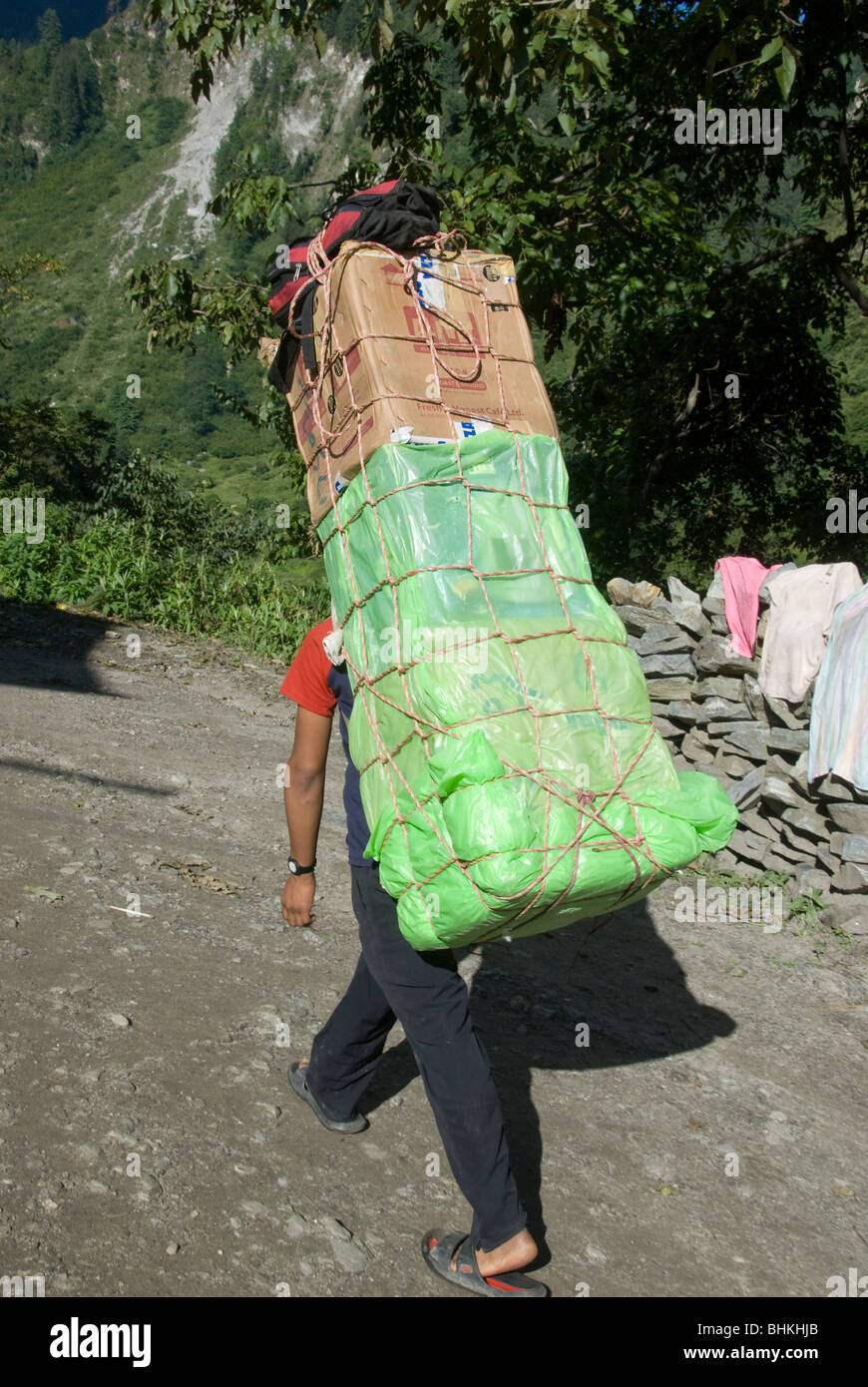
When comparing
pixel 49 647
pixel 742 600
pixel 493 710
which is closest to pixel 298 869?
pixel 493 710

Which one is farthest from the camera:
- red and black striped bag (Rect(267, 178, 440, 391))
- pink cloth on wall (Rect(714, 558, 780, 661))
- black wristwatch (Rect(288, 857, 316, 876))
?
pink cloth on wall (Rect(714, 558, 780, 661))

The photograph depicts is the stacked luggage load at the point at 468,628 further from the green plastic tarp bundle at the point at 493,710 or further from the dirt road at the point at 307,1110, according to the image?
the dirt road at the point at 307,1110

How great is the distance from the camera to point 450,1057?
2.43m

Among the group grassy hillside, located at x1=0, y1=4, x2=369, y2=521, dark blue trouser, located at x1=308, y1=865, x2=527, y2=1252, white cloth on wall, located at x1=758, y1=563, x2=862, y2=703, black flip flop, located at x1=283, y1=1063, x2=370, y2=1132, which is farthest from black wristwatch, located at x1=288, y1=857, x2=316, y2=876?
grassy hillside, located at x1=0, y1=4, x2=369, y2=521

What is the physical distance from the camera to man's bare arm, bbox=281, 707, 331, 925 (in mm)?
2768

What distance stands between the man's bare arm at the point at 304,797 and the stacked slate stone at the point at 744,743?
313 cm

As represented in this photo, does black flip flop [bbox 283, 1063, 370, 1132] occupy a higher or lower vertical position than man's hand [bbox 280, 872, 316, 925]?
lower

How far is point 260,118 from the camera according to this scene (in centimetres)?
6650

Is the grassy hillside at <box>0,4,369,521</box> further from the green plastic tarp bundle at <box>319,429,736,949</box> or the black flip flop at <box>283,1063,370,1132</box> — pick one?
the green plastic tarp bundle at <box>319,429,736,949</box>

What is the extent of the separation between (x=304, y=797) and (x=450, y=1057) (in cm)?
77

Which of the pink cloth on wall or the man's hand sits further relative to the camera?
the pink cloth on wall

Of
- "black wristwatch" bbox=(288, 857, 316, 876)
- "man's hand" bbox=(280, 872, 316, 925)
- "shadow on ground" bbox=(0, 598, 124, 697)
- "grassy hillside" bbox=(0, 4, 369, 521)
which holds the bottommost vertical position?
"man's hand" bbox=(280, 872, 316, 925)

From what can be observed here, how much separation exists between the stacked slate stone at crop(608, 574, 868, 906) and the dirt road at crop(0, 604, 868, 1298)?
0.38 meters

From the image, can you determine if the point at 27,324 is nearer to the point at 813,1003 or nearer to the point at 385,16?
the point at 385,16
